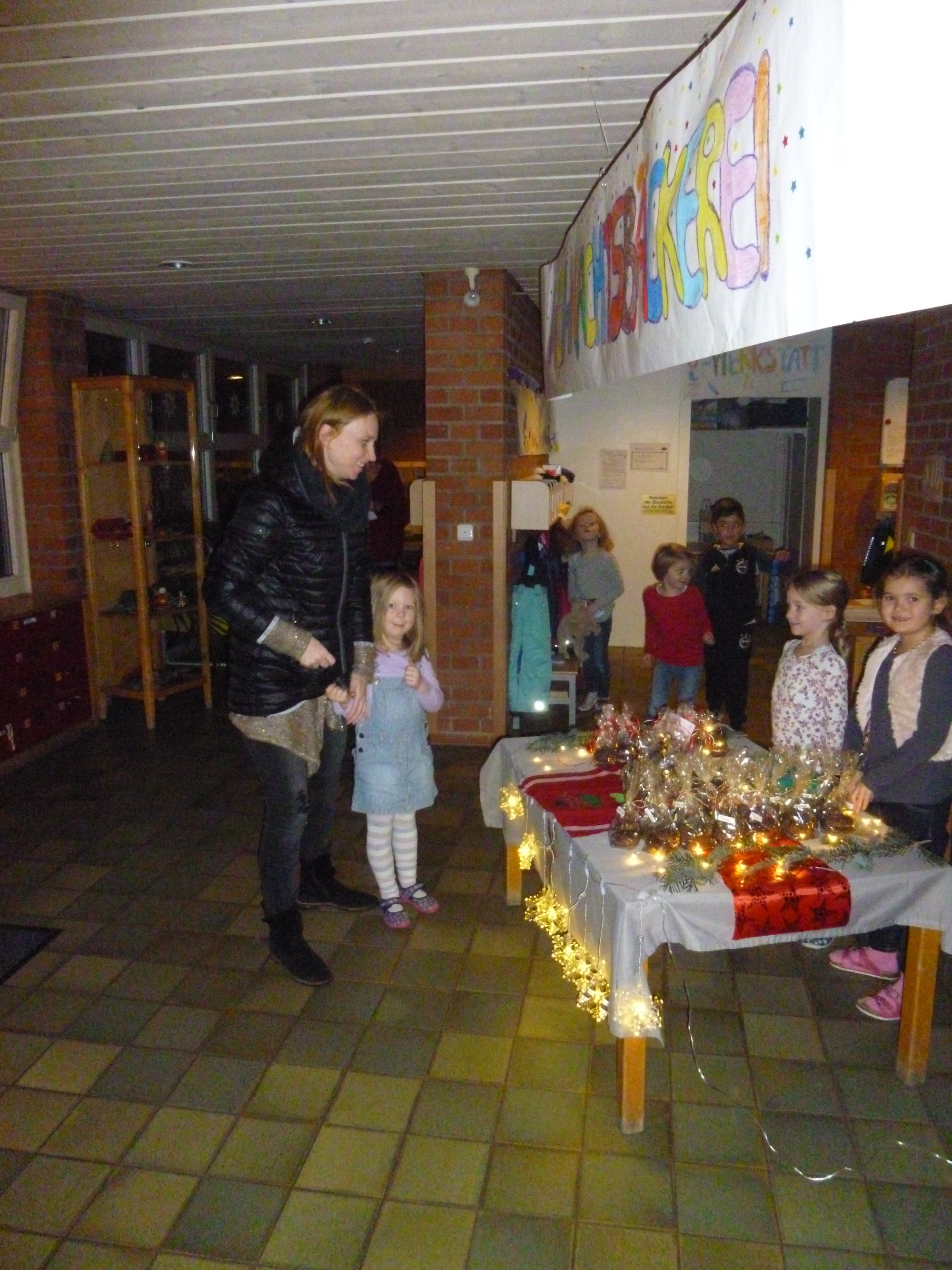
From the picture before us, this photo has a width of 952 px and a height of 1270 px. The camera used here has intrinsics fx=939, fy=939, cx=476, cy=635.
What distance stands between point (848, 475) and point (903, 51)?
8.48 metres

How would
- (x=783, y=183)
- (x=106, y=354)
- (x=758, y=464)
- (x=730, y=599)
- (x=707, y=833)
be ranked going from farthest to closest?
1. (x=758, y=464)
2. (x=106, y=354)
3. (x=730, y=599)
4. (x=707, y=833)
5. (x=783, y=183)

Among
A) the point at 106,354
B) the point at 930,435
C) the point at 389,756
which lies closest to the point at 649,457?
the point at 930,435

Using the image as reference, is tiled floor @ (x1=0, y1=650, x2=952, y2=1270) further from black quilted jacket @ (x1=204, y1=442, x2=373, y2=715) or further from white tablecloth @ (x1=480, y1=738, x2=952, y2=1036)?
black quilted jacket @ (x1=204, y1=442, x2=373, y2=715)

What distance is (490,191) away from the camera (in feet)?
13.2

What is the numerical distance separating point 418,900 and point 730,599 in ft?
9.02

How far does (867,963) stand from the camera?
10.6 ft

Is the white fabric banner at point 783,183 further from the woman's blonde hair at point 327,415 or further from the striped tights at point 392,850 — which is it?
the striped tights at point 392,850

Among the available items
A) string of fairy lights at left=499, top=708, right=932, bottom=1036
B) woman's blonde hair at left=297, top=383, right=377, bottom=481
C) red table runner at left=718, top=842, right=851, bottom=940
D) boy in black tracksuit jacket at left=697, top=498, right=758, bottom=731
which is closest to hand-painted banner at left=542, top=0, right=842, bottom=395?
woman's blonde hair at left=297, top=383, right=377, bottom=481

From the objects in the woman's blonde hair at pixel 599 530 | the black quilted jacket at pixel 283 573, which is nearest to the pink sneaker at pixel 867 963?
the black quilted jacket at pixel 283 573

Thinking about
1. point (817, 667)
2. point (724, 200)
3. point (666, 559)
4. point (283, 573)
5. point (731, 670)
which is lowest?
point (731, 670)

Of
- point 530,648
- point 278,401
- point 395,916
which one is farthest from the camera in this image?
point 278,401

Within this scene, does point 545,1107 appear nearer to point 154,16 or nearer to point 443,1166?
point 443,1166

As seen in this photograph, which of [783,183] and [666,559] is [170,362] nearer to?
[666,559]

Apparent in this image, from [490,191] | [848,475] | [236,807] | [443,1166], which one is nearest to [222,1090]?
[443,1166]
